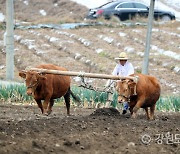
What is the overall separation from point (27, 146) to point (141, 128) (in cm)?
250

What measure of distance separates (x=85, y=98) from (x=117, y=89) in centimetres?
447

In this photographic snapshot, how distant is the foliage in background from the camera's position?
14211mm

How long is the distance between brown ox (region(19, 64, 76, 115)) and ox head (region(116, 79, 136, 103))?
1496 mm

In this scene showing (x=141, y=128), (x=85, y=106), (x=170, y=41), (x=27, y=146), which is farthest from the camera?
(x=170, y=41)

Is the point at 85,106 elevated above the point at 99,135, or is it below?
below

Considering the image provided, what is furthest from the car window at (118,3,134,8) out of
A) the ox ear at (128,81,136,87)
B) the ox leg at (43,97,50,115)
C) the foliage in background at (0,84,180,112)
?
the ox ear at (128,81,136,87)

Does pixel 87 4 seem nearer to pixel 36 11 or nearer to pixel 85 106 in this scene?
pixel 36 11

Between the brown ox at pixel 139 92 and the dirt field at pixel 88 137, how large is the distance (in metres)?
0.80

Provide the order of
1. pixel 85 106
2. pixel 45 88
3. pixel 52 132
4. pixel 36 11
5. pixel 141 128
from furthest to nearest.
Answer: pixel 36 11 < pixel 85 106 < pixel 45 88 < pixel 141 128 < pixel 52 132

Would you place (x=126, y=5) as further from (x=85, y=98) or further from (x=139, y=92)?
(x=139, y=92)

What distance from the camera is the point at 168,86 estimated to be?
1841 cm

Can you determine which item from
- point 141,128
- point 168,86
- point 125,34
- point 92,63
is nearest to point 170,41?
point 125,34

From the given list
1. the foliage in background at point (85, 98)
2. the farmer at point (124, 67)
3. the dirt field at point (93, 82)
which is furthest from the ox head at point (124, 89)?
the foliage in background at point (85, 98)

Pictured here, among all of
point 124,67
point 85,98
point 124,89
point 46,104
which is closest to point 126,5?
point 85,98
